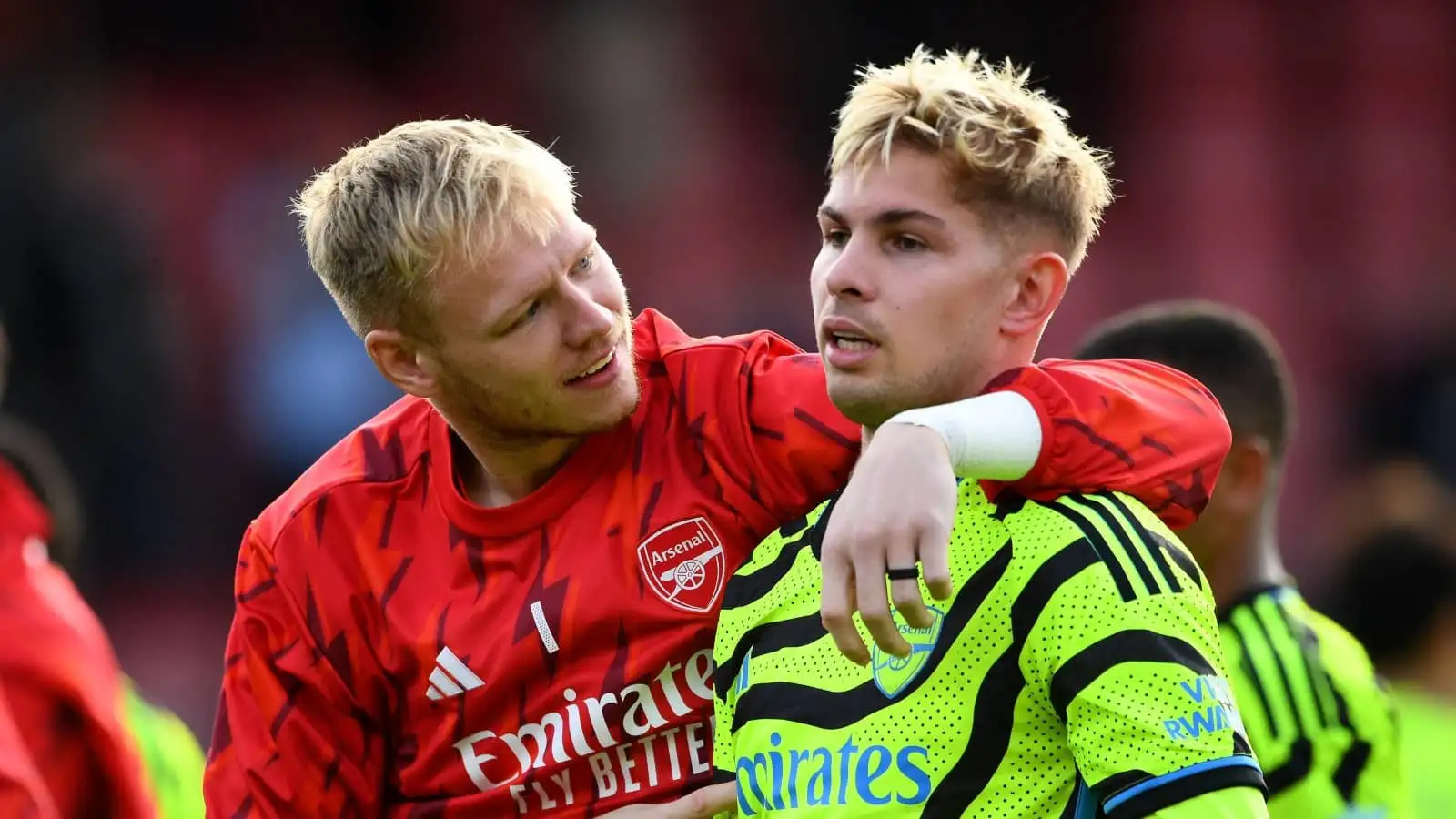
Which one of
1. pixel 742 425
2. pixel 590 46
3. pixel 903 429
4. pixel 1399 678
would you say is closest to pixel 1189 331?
pixel 742 425

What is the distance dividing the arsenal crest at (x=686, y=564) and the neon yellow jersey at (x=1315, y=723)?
120 cm

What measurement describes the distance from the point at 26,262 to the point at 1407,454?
6.76 meters

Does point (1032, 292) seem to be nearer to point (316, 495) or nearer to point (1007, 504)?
point (1007, 504)

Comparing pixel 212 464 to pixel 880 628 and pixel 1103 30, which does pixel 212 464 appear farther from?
pixel 880 628

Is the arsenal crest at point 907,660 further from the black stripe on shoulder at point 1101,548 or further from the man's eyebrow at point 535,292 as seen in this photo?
the man's eyebrow at point 535,292

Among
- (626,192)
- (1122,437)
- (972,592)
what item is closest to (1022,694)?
(972,592)

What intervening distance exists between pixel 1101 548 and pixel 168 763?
3.36 m

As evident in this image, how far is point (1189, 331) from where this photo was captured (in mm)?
3875

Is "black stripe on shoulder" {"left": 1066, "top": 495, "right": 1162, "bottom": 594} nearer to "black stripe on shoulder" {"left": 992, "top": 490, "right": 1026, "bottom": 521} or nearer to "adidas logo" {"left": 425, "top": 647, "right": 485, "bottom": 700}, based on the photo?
"black stripe on shoulder" {"left": 992, "top": 490, "right": 1026, "bottom": 521}

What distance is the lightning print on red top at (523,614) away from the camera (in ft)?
9.20

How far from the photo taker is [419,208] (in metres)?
2.91

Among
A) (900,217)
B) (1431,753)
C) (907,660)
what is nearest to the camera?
(907,660)

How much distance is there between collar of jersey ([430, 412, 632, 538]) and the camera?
2.90 m

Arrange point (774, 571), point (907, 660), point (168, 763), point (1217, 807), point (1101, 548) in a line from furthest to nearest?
point (168, 763) → point (774, 571) → point (907, 660) → point (1101, 548) → point (1217, 807)
